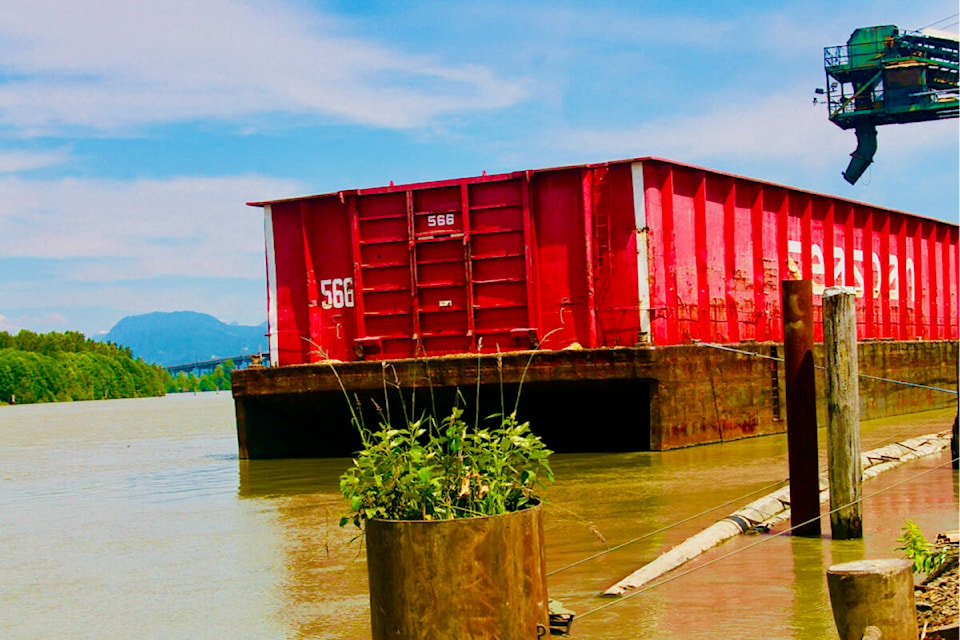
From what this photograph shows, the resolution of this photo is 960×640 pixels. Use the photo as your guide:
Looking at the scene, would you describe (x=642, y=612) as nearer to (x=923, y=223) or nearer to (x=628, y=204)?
(x=628, y=204)

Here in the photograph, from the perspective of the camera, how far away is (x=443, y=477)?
5.10 metres

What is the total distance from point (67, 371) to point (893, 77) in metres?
96.3

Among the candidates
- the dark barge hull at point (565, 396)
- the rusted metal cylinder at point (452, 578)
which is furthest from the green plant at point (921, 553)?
the dark barge hull at point (565, 396)

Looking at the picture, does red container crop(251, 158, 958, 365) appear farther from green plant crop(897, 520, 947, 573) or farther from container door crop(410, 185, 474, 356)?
green plant crop(897, 520, 947, 573)

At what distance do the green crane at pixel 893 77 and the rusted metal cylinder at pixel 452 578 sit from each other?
4674 centimetres

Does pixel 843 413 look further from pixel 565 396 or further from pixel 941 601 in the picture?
pixel 565 396

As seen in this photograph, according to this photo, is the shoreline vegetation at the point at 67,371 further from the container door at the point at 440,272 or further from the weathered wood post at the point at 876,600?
the weathered wood post at the point at 876,600

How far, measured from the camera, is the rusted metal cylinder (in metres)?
4.85

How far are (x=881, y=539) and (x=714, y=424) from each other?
772 cm

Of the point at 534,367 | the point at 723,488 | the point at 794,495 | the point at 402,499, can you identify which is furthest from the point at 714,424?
the point at 402,499

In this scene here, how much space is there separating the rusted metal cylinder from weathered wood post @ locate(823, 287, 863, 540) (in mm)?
3645

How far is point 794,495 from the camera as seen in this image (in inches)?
324

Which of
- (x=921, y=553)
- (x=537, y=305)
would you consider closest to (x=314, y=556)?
(x=921, y=553)

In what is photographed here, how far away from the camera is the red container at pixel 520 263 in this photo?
15461 mm
